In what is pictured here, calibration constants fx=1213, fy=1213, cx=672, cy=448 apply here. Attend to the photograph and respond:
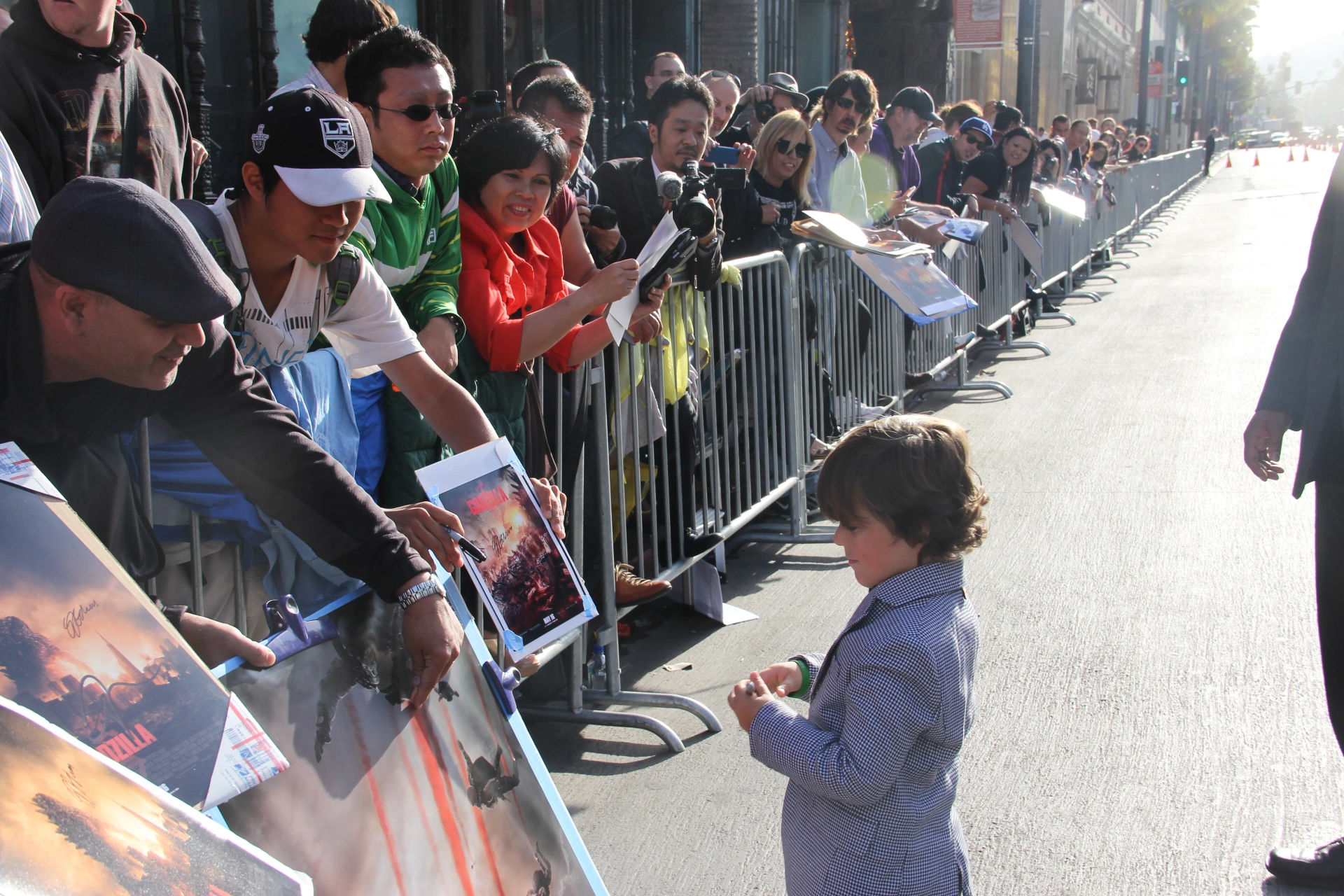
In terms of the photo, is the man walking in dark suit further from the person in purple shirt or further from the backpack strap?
the person in purple shirt

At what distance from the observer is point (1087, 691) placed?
4.16 metres

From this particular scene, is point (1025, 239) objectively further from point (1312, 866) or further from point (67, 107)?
point (67, 107)

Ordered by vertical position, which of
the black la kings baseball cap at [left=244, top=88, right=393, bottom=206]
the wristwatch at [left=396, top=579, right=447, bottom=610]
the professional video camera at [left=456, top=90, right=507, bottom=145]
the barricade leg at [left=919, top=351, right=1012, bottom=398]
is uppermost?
the professional video camera at [left=456, top=90, right=507, bottom=145]

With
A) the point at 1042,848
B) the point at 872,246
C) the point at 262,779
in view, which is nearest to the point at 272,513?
Result: the point at 262,779

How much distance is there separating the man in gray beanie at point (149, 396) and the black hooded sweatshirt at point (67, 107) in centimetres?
127

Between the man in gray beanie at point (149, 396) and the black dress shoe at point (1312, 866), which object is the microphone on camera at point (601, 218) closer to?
the man in gray beanie at point (149, 396)

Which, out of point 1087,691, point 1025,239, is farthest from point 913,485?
point 1025,239

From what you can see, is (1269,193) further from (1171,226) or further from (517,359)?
(517,359)

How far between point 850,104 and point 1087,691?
4.31 m

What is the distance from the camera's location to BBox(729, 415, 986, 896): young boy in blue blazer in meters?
2.05

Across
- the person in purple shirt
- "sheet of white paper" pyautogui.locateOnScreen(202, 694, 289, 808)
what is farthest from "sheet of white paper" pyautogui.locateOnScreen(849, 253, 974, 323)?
"sheet of white paper" pyautogui.locateOnScreen(202, 694, 289, 808)

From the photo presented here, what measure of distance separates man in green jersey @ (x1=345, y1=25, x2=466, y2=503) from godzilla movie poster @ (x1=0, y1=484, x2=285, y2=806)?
1598 mm

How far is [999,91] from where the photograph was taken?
35062 millimetres

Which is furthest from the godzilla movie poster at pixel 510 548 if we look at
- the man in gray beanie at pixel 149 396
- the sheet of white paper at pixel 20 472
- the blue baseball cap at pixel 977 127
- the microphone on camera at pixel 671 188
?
the blue baseball cap at pixel 977 127
